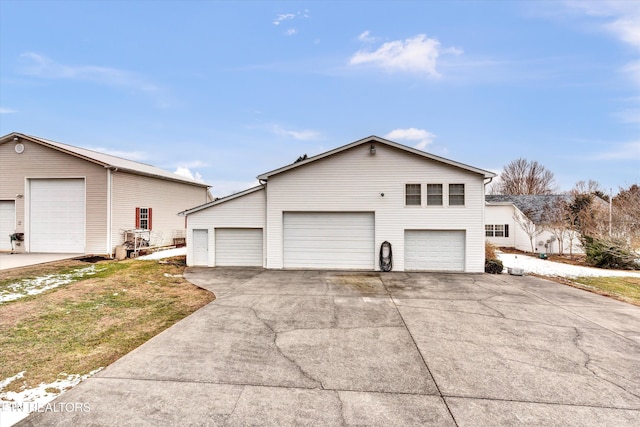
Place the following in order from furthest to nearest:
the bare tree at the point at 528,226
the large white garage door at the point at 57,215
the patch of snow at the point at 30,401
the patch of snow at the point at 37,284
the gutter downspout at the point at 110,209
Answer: the bare tree at the point at 528,226 → the large white garage door at the point at 57,215 → the gutter downspout at the point at 110,209 → the patch of snow at the point at 37,284 → the patch of snow at the point at 30,401

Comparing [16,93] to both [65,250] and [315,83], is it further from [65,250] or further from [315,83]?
[315,83]

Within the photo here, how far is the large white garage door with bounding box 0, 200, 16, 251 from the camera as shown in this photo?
1562cm

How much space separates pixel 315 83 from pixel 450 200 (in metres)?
11.1

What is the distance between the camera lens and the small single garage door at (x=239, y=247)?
1332 cm

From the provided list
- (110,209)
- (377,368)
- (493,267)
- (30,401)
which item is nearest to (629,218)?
(493,267)

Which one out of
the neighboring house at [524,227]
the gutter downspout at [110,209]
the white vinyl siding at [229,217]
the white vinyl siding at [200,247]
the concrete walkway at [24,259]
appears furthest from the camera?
the neighboring house at [524,227]

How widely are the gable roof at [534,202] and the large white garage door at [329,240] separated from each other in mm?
13843

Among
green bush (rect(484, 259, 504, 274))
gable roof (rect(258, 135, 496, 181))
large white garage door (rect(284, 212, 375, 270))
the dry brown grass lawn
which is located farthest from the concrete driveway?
gable roof (rect(258, 135, 496, 181))

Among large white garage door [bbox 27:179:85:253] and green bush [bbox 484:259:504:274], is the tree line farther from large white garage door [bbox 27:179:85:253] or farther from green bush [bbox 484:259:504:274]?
large white garage door [bbox 27:179:85:253]

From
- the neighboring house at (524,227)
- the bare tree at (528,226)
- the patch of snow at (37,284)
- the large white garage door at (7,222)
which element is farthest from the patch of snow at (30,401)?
the bare tree at (528,226)

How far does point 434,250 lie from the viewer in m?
12.5

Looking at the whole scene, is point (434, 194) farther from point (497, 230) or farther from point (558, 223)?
point (558, 223)

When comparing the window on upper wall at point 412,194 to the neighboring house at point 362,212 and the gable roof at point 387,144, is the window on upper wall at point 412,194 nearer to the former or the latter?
the neighboring house at point 362,212

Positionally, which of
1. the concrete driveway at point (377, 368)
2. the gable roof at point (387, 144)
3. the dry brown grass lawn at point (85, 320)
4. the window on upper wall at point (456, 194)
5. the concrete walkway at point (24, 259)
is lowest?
the concrete driveway at point (377, 368)
